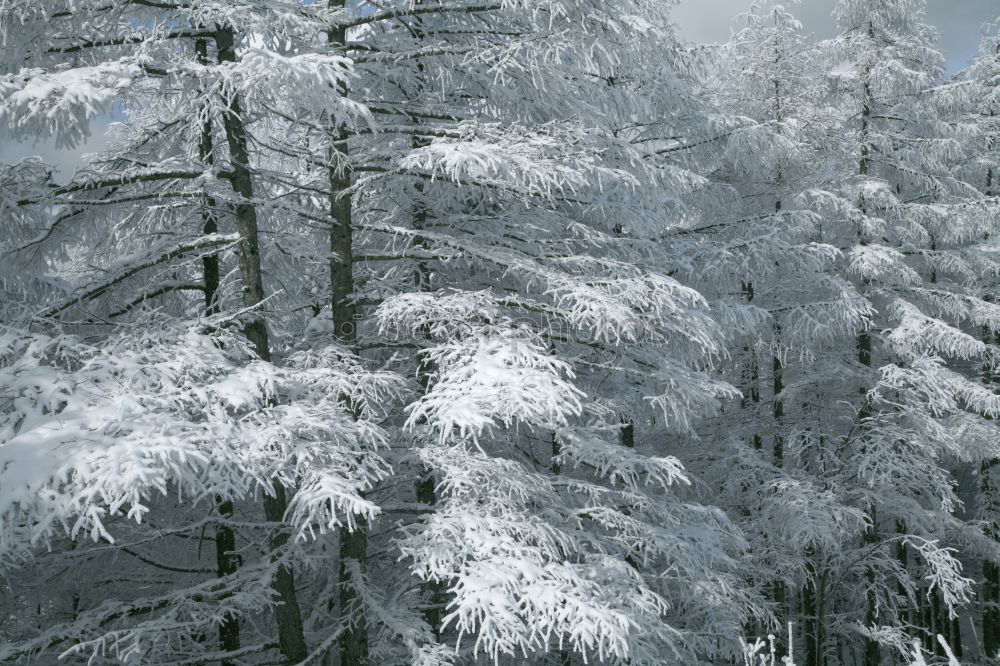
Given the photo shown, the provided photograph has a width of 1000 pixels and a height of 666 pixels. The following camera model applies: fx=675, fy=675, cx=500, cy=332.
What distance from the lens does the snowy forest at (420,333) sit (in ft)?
14.8

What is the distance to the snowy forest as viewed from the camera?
4.50 m

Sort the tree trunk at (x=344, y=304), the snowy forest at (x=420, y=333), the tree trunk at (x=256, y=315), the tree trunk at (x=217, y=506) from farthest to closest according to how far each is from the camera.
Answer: the tree trunk at (x=217, y=506), the tree trunk at (x=344, y=304), the tree trunk at (x=256, y=315), the snowy forest at (x=420, y=333)

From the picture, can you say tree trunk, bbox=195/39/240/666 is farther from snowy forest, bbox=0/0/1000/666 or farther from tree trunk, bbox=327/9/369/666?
tree trunk, bbox=327/9/369/666

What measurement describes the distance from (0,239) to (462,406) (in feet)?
13.3

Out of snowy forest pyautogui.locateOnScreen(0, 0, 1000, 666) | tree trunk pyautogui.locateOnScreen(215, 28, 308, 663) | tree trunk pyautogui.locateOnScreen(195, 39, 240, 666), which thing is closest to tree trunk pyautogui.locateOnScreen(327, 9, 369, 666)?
snowy forest pyautogui.locateOnScreen(0, 0, 1000, 666)

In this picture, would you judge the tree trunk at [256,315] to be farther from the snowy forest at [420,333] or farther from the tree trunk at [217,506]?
the tree trunk at [217,506]

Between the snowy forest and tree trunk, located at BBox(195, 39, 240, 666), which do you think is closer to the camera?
the snowy forest

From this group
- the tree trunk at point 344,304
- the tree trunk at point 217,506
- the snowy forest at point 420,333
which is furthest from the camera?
the tree trunk at point 217,506

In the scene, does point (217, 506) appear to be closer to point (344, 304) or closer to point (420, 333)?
point (344, 304)

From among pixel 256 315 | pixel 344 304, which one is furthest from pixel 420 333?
pixel 256 315

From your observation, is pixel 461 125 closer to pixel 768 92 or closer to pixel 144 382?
pixel 144 382

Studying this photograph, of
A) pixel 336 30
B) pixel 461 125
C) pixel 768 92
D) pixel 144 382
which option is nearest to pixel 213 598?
pixel 144 382

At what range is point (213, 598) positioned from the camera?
6.07 meters

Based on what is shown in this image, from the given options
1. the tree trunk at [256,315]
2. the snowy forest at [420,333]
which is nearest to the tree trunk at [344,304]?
the snowy forest at [420,333]
